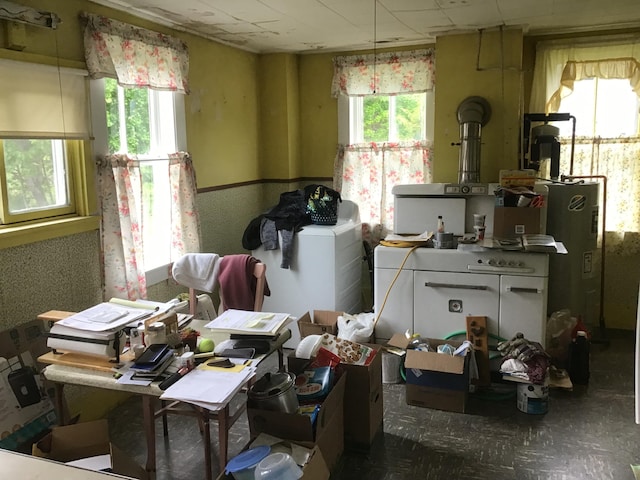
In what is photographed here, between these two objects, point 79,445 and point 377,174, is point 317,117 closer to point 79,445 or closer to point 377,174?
point 377,174

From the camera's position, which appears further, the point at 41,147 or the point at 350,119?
the point at 350,119

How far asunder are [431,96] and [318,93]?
3.37ft

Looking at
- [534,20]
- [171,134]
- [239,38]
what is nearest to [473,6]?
[534,20]

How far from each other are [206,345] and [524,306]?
6.45 feet

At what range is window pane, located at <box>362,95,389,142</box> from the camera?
493 cm

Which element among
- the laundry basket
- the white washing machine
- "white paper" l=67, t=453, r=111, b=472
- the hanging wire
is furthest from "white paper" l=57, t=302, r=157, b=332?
the hanging wire

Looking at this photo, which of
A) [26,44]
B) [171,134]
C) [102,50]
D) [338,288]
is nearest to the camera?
[26,44]

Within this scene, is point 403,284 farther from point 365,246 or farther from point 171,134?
point 171,134

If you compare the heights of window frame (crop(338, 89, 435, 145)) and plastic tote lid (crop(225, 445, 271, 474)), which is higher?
window frame (crop(338, 89, 435, 145))

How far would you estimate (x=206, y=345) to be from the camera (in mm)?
2457

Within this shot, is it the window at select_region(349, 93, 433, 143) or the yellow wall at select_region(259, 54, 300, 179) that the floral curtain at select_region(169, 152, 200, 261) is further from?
the window at select_region(349, 93, 433, 143)

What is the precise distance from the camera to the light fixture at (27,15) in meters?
2.51

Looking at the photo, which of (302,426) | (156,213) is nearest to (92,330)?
(302,426)

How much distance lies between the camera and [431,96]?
4699mm
